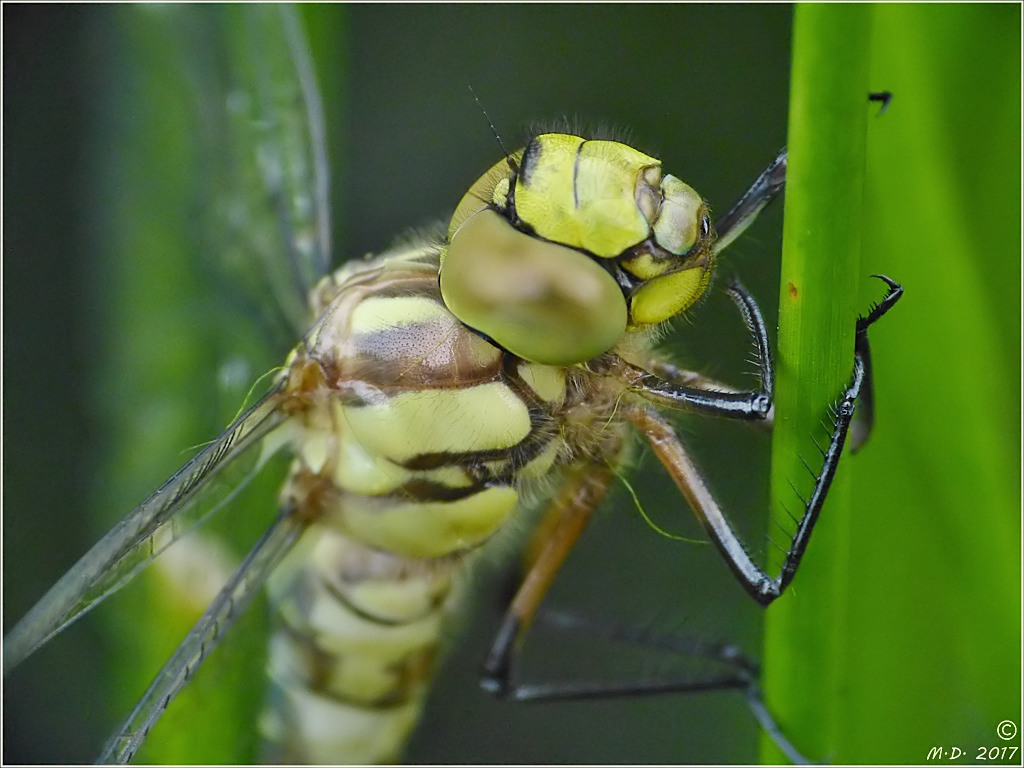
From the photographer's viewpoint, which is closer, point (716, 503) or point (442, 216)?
point (716, 503)

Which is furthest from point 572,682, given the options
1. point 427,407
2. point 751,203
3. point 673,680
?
point 751,203

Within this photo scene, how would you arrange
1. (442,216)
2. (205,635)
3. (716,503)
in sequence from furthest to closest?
(442,216), (205,635), (716,503)

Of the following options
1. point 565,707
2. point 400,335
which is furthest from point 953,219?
point 565,707

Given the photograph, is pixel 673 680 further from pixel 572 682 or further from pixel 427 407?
pixel 427 407

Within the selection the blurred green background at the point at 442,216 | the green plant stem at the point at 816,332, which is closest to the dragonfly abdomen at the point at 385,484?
the blurred green background at the point at 442,216

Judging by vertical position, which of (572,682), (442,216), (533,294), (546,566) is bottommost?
(572,682)

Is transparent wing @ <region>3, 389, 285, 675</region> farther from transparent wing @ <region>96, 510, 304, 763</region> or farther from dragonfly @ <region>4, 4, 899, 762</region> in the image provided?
transparent wing @ <region>96, 510, 304, 763</region>

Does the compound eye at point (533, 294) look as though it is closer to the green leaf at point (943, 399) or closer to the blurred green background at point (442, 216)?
the blurred green background at point (442, 216)

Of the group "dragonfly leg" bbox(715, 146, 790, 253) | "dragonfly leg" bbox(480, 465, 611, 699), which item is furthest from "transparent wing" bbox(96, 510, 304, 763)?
"dragonfly leg" bbox(715, 146, 790, 253)
